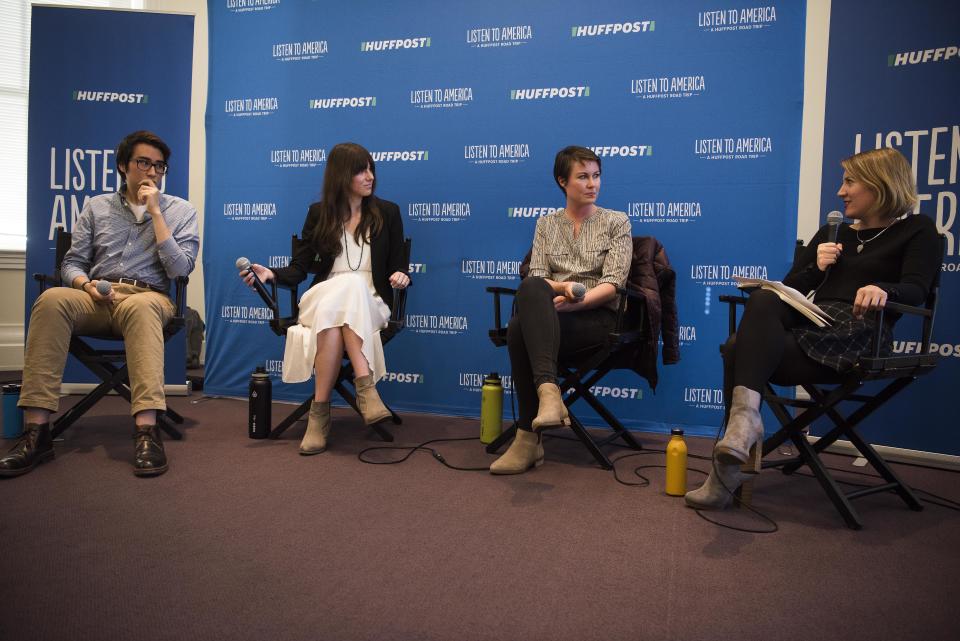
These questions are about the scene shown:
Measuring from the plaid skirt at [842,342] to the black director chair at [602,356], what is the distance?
0.64 meters

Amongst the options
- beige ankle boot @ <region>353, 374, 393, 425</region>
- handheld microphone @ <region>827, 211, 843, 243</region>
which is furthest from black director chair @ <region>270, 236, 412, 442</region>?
handheld microphone @ <region>827, 211, 843, 243</region>

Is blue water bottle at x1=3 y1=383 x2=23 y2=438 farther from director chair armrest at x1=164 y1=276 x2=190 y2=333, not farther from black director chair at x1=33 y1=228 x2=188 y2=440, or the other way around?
director chair armrest at x1=164 y1=276 x2=190 y2=333

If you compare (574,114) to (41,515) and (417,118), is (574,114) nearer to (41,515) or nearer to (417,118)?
(417,118)

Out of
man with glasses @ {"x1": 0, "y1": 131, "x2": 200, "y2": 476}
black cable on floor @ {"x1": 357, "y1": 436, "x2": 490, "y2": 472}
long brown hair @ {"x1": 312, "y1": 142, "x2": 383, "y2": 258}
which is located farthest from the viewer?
long brown hair @ {"x1": 312, "y1": 142, "x2": 383, "y2": 258}

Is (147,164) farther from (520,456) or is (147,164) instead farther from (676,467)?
(676,467)

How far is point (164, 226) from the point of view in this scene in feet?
9.88

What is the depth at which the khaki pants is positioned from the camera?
2697mm

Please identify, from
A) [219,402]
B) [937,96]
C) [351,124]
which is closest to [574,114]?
[351,124]

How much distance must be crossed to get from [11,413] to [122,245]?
2.73 feet

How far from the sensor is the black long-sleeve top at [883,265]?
7.64ft

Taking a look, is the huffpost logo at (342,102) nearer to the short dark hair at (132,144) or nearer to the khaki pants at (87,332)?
the short dark hair at (132,144)

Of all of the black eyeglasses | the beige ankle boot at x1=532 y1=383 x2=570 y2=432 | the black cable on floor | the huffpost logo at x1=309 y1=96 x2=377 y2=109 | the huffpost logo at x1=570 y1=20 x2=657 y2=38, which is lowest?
the black cable on floor

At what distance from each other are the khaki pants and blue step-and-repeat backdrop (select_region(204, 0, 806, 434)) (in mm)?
1358

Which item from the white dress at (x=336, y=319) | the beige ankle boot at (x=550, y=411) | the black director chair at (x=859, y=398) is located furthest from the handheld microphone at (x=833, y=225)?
the white dress at (x=336, y=319)
